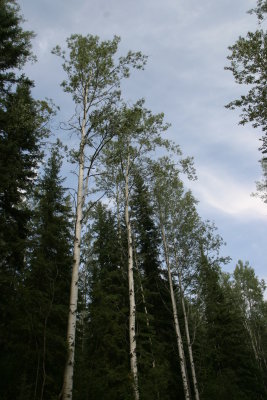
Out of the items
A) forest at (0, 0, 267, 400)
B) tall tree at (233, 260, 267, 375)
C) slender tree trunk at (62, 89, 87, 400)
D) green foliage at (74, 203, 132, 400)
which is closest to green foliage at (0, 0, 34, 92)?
forest at (0, 0, 267, 400)

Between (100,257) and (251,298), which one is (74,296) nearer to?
(100,257)

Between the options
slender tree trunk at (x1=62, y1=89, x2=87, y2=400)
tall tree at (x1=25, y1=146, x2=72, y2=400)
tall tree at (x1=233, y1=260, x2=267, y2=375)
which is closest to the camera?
slender tree trunk at (x1=62, y1=89, x2=87, y2=400)

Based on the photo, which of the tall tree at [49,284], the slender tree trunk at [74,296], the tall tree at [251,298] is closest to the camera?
the slender tree trunk at [74,296]

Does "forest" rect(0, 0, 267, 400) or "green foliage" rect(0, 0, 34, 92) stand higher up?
"green foliage" rect(0, 0, 34, 92)

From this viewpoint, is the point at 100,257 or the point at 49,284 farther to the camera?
the point at 100,257

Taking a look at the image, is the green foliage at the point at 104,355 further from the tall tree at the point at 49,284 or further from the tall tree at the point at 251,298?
the tall tree at the point at 251,298

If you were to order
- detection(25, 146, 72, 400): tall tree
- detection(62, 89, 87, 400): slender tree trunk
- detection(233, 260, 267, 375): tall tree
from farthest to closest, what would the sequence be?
detection(233, 260, 267, 375): tall tree
detection(25, 146, 72, 400): tall tree
detection(62, 89, 87, 400): slender tree trunk

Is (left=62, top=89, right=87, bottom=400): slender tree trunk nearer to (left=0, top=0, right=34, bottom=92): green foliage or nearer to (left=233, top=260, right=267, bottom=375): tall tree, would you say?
(left=0, top=0, right=34, bottom=92): green foliage

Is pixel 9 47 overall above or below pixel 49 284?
above

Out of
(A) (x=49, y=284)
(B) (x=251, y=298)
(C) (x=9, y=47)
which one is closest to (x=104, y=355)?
(A) (x=49, y=284)

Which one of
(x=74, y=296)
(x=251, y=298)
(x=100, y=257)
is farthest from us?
(x=251, y=298)

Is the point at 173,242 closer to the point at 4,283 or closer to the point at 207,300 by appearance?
the point at 207,300

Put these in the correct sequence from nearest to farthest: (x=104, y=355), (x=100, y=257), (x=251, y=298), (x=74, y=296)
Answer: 1. (x=74, y=296)
2. (x=104, y=355)
3. (x=100, y=257)
4. (x=251, y=298)

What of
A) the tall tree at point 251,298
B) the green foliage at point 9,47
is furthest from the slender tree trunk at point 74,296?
the tall tree at point 251,298
